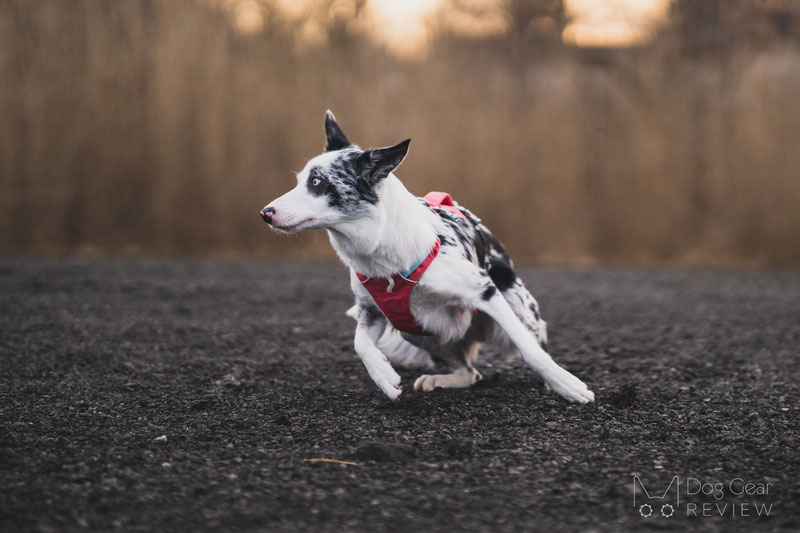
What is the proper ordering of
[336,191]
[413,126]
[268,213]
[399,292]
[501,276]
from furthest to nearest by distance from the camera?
[413,126] < [501,276] < [399,292] < [336,191] < [268,213]

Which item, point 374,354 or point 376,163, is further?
point 374,354

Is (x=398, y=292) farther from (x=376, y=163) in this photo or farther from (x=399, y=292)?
(x=376, y=163)

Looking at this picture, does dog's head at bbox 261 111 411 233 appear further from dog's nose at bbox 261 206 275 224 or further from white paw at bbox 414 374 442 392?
white paw at bbox 414 374 442 392

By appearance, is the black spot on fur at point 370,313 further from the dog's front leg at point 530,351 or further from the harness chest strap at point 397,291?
the dog's front leg at point 530,351

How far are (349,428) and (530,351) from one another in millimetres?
837

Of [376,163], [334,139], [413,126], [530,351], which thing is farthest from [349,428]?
[413,126]

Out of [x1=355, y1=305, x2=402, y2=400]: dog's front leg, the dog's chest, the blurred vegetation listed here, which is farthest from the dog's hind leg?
the blurred vegetation

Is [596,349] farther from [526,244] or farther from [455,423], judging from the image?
[526,244]

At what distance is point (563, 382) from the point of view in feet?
11.0

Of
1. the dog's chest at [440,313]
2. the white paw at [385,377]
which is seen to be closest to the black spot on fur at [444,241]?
the dog's chest at [440,313]

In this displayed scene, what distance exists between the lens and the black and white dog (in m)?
3.13

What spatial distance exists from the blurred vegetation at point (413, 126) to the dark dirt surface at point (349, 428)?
11.3 ft

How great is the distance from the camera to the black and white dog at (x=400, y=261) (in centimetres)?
313

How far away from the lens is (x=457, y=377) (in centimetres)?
379
